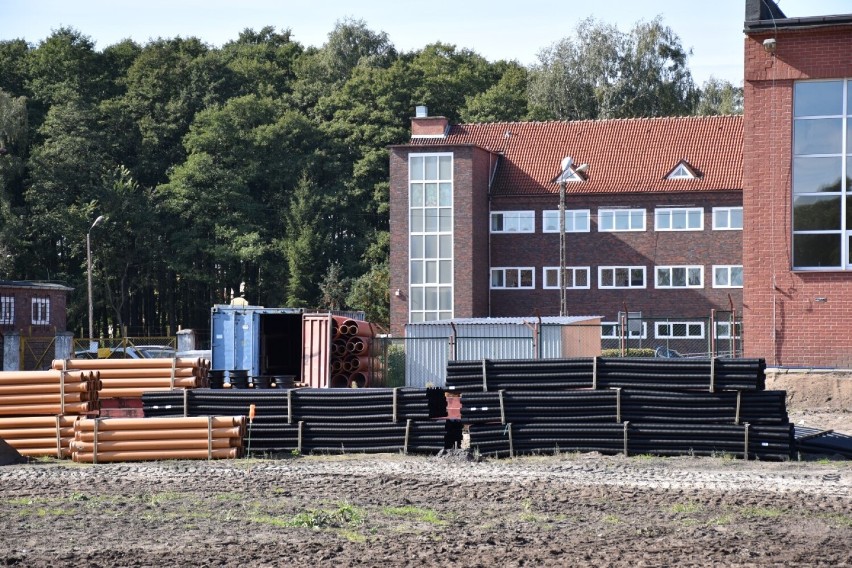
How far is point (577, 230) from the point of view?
6494 cm

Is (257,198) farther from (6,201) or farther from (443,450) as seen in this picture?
(443,450)

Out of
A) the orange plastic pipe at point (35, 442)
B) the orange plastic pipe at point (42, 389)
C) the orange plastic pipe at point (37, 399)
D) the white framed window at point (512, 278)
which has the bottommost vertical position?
the orange plastic pipe at point (35, 442)

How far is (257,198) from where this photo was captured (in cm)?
7981

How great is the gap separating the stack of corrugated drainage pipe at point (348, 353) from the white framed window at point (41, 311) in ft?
86.7

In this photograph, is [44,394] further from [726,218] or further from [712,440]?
[726,218]

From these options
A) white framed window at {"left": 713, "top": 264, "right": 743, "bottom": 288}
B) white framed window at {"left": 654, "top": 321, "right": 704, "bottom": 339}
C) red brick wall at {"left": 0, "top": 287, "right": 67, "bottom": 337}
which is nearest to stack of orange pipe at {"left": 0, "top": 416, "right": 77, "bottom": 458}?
red brick wall at {"left": 0, "top": 287, "right": 67, "bottom": 337}

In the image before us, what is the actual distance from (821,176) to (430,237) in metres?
36.8

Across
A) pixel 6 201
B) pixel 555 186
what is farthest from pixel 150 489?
pixel 6 201

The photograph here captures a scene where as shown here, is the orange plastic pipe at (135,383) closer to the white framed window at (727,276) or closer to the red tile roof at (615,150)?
the red tile roof at (615,150)

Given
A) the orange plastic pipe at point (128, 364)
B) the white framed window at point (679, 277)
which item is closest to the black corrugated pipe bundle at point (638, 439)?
the orange plastic pipe at point (128, 364)

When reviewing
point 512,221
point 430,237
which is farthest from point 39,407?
point 512,221

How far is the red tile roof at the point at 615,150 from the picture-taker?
2534 inches

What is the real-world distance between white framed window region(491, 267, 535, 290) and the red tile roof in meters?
3.99

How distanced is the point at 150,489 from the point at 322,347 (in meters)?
18.7
